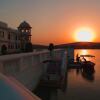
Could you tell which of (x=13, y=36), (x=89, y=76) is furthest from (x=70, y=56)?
(x=89, y=76)

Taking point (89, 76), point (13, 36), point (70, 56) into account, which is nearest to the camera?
point (89, 76)

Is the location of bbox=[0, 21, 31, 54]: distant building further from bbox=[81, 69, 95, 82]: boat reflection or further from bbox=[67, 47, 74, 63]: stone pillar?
bbox=[81, 69, 95, 82]: boat reflection

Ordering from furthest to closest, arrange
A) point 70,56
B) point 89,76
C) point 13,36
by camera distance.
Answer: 1. point 13,36
2. point 70,56
3. point 89,76

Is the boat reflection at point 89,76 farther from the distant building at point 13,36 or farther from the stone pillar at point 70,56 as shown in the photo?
the distant building at point 13,36

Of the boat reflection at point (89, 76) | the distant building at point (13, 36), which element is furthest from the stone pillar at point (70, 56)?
the boat reflection at point (89, 76)

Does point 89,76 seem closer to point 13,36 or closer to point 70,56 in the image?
point 70,56

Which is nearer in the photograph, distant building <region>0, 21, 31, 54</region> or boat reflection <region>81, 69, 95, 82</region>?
boat reflection <region>81, 69, 95, 82</region>

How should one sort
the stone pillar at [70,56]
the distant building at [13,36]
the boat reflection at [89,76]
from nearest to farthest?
the boat reflection at [89,76] < the distant building at [13,36] < the stone pillar at [70,56]

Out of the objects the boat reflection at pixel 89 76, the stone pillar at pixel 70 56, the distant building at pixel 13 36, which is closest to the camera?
the boat reflection at pixel 89 76

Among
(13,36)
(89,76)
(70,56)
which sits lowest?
(89,76)

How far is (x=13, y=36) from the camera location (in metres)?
58.2

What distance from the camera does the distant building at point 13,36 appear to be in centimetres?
5026

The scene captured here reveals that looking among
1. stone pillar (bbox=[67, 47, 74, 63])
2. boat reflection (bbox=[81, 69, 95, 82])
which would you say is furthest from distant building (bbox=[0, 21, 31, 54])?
boat reflection (bbox=[81, 69, 95, 82])

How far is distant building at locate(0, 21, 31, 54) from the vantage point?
50.3 meters
